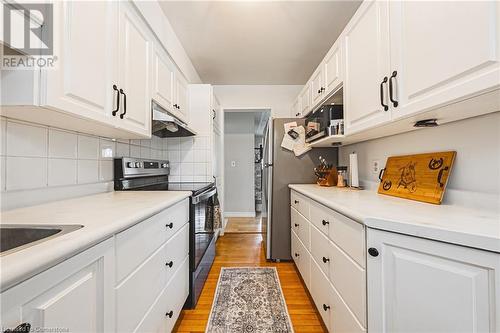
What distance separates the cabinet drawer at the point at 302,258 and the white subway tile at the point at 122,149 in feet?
5.55

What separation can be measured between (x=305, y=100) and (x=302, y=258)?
5.92 ft

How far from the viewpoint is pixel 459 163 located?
1122 mm

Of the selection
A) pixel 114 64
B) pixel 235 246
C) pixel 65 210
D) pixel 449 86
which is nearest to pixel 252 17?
pixel 114 64

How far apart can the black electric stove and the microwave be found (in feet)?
3.85

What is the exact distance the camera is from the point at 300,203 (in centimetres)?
205

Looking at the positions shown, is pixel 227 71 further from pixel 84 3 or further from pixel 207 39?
pixel 84 3

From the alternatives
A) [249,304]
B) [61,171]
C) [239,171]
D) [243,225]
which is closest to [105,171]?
[61,171]

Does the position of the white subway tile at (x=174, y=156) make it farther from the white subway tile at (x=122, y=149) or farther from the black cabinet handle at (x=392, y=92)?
the black cabinet handle at (x=392, y=92)

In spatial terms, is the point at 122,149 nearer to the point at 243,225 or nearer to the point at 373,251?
the point at 373,251

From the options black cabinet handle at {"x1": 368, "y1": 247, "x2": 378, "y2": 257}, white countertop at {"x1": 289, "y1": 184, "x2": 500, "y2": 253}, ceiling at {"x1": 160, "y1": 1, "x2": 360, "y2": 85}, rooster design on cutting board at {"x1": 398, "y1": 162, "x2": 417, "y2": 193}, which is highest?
ceiling at {"x1": 160, "y1": 1, "x2": 360, "y2": 85}

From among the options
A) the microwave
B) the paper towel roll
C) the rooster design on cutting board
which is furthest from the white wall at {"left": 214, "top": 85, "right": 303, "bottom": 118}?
the rooster design on cutting board

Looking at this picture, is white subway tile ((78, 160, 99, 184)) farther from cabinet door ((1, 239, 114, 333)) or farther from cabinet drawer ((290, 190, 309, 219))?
cabinet drawer ((290, 190, 309, 219))

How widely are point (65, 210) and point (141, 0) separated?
159 cm

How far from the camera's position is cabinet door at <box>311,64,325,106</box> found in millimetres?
2116
